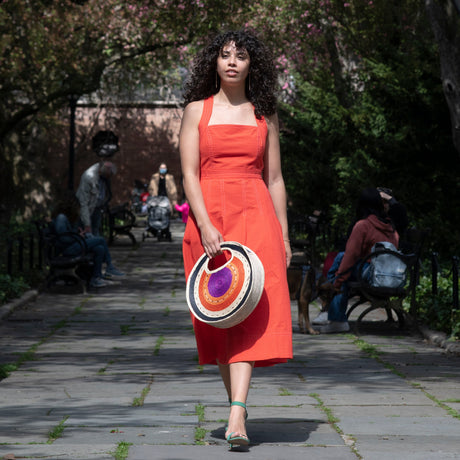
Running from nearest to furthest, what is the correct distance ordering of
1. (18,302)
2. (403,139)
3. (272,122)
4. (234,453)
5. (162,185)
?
(234,453)
(272,122)
(18,302)
(403,139)
(162,185)

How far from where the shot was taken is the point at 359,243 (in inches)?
398

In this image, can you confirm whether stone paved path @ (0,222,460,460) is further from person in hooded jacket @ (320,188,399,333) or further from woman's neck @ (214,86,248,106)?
woman's neck @ (214,86,248,106)

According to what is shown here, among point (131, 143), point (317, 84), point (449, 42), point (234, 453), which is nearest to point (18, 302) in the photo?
point (449, 42)

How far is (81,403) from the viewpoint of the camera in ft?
A: 20.5

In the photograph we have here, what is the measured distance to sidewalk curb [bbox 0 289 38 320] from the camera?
11377 mm

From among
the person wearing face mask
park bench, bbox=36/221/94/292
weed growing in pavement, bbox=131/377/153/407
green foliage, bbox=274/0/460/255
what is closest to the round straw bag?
weed growing in pavement, bbox=131/377/153/407

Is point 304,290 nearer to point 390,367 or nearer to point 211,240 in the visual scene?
point 390,367

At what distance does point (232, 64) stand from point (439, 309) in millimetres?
5699

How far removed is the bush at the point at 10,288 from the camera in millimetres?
12477

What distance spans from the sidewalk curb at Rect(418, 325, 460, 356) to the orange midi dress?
391cm

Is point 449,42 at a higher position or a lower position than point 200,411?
higher

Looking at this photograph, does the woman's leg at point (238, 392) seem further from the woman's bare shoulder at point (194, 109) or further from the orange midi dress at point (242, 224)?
the woman's bare shoulder at point (194, 109)

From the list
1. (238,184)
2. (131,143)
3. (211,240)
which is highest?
(131,143)

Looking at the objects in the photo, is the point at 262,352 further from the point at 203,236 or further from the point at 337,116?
the point at 337,116
